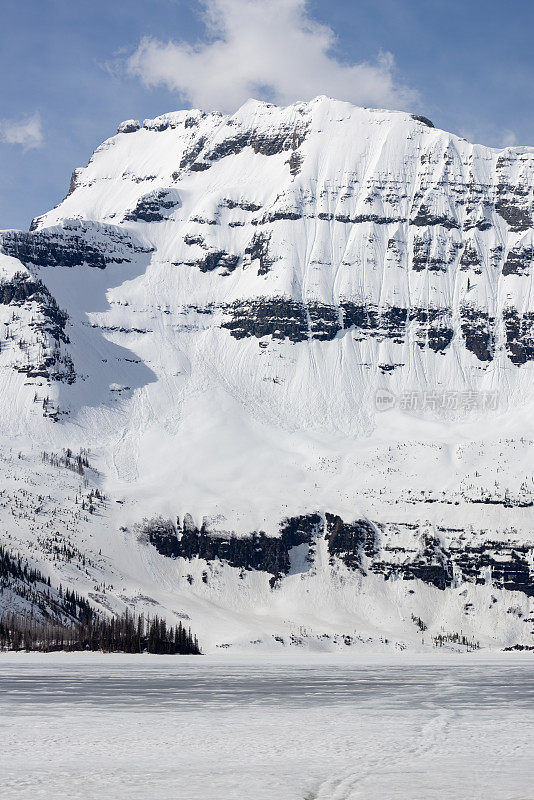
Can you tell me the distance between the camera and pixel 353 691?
12506 cm

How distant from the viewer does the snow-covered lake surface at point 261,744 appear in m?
49.9

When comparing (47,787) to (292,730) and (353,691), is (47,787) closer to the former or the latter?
(292,730)

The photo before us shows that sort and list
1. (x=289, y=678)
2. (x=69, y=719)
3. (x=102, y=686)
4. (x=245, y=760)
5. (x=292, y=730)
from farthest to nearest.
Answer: (x=289, y=678)
(x=102, y=686)
(x=69, y=719)
(x=292, y=730)
(x=245, y=760)

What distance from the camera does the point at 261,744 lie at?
217ft

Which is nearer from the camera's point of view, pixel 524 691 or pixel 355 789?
pixel 355 789

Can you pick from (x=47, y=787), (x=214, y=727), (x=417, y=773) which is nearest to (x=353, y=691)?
(x=214, y=727)

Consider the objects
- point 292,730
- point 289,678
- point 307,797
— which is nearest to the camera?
point 307,797

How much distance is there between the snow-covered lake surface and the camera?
164 feet

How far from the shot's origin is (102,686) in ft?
407

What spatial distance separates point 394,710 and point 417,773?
136 feet

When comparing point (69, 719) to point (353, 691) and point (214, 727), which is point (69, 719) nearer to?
point (214, 727)

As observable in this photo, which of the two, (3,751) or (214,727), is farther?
(214,727)

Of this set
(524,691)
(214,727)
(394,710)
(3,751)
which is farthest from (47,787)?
(524,691)

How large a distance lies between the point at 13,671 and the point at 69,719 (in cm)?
8378
